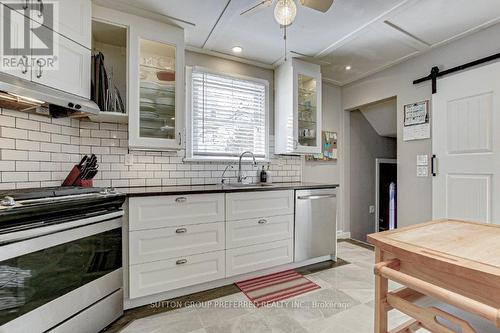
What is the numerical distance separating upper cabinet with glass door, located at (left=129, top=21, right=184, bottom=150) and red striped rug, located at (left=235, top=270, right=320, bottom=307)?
4.99ft

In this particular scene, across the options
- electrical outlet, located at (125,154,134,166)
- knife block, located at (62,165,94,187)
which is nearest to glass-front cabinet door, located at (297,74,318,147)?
electrical outlet, located at (125,154,134,166)

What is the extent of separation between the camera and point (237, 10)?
2.06m

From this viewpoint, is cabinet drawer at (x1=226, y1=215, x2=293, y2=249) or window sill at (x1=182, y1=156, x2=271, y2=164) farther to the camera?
window sill at (x1=182, y1=156, x2=271, y2=164)

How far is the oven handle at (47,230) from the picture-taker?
1.13m

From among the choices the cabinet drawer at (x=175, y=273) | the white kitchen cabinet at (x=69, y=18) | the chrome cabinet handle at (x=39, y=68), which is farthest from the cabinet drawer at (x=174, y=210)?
the white kitchen cabinet at (x=69, y=18)

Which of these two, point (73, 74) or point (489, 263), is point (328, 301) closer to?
point (489, 263)

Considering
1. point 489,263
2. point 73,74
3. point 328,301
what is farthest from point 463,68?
point 73,74

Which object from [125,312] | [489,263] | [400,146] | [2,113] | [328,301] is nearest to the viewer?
[489,263]

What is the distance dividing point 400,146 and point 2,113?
3863mm

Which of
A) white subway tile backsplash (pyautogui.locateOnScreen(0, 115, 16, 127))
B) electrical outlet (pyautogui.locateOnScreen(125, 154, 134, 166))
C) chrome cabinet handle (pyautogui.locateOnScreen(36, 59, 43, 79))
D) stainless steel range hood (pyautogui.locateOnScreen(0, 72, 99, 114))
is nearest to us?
stainless steel range hood (pyautogui.locateOnScreen(0, 72, 99, 114))

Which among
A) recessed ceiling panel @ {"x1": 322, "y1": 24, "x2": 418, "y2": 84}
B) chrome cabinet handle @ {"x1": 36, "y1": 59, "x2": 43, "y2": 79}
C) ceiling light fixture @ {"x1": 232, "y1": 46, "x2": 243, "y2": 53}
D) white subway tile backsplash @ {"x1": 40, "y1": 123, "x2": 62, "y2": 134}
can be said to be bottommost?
white subway tile backsplash @ {"x1": 40, "y1": 123, "x2": 62, "y2": 134}

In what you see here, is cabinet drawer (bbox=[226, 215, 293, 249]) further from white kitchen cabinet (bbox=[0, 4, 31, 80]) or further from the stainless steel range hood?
white kitchen cabinet (bbox=[0, 4, 31, 80])

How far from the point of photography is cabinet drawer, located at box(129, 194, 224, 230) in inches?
73.0

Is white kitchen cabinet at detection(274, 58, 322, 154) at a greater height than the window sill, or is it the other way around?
white kitchen cabinet at detection(274, 58, 322, 154)
